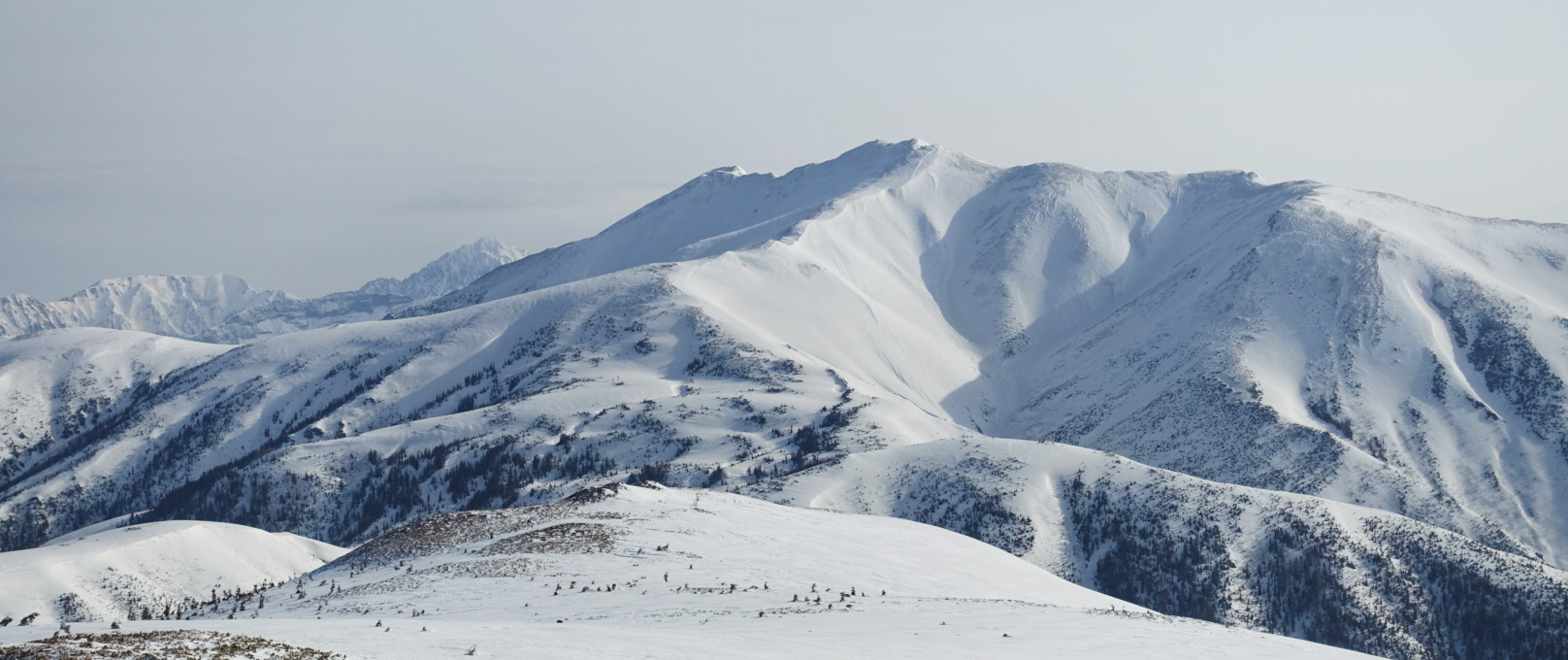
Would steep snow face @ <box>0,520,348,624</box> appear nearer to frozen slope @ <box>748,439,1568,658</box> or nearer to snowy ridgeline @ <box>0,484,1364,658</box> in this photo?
frozen slope @ <box>748,439,1568,658</box>

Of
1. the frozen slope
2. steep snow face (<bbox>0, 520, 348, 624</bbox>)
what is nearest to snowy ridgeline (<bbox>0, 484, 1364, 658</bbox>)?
the frozen slope

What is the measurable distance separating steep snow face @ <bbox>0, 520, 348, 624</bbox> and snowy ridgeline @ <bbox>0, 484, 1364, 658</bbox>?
5851cm

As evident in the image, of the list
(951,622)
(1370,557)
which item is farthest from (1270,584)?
(951,622)

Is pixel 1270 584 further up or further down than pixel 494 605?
further down

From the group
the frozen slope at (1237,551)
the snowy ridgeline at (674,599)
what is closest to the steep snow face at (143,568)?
the frozen slope at (1237,551)

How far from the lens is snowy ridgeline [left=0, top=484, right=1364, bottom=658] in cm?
3206

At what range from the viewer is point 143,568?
375ft

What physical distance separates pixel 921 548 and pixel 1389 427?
164m

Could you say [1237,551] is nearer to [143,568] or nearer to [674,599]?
[674,599]

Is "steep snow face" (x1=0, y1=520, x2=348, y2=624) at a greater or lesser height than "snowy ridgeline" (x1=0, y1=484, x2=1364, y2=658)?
lesser

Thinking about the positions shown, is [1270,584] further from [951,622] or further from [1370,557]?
[951,622]

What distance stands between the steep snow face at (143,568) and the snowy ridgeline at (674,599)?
58.5 metres

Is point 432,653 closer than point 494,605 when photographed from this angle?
Yes

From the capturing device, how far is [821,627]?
3600 centimetres
